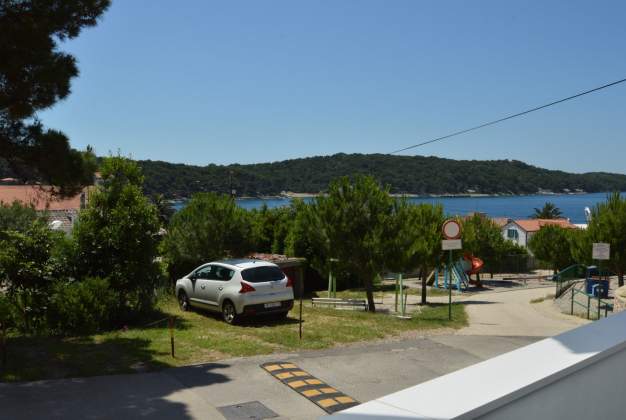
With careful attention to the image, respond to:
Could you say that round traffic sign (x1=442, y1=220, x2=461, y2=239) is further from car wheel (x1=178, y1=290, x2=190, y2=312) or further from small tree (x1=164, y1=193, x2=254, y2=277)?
small tree (x1=164, y1=193, x2=254, y2=277)

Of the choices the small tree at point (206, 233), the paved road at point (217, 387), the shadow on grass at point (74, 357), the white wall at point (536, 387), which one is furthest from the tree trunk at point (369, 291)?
the white wall at point (536, 387)

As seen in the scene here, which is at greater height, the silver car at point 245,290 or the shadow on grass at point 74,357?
the silver car at point 245,290

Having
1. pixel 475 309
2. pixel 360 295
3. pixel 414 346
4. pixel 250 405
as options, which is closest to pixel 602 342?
pixel 250 405

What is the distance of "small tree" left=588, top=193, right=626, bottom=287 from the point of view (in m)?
32.4

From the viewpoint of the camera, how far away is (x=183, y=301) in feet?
54.0

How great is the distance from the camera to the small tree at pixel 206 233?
23717mm

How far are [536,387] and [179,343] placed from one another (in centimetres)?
933

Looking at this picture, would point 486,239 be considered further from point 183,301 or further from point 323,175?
point 183,301

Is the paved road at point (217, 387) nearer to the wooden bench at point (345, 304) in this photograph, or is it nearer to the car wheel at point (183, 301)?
the car wheel at point (183, 301)

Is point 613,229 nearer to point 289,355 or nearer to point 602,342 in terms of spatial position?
point 289,355

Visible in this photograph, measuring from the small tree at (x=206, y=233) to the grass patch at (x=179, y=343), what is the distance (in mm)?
8191

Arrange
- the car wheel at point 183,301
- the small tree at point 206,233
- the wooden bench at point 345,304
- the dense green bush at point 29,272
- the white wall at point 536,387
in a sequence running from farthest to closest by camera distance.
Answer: the small tree at point 206,233 < the wooden bench at point 345,304 < the car wheel at point 183,301 < the dense green bush at point 29,272 < the white wall at point 536,387

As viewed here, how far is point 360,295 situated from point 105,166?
19.8 meters

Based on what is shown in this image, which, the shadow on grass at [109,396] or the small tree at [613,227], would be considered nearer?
the shadow on grass at [109,396]
